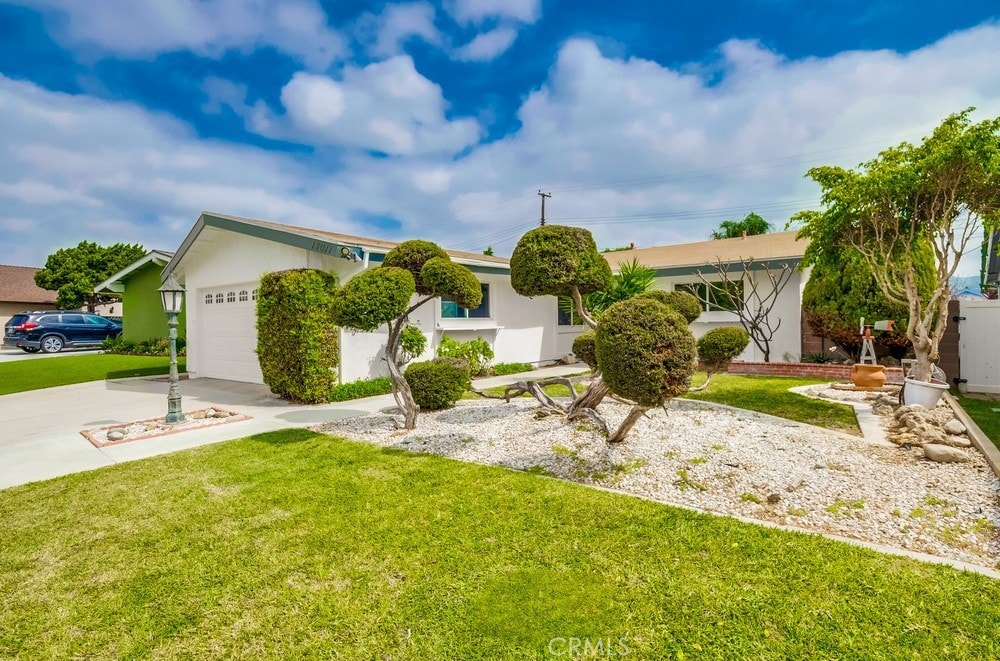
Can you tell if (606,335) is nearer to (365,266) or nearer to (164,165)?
(365,266)

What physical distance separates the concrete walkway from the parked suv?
517 inches

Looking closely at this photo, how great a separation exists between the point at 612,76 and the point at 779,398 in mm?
6588

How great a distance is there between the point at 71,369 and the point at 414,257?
1454cm

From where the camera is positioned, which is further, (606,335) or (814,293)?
(814,293)

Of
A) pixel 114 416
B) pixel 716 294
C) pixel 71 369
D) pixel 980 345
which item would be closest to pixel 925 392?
pixel 980 345

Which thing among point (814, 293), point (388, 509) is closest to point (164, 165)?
point (388, 509)

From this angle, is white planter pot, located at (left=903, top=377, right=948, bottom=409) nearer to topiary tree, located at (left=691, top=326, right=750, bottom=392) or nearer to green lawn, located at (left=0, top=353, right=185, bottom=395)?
topiary tree, located at (left=691, top=326, right=750, bottom=392)

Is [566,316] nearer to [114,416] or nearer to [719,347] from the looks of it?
[719,347]

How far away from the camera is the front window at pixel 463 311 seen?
472 inches

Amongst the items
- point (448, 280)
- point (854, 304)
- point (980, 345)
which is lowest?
point (980, 345)

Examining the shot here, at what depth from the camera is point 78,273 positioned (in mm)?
29344

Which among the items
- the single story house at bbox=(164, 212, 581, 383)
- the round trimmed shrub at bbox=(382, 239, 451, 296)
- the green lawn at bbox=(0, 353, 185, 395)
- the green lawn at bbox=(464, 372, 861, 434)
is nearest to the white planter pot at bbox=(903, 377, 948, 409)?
the green lawn at bbox=(464, 372, 861, 434)

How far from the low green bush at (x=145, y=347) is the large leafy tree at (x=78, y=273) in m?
12.6

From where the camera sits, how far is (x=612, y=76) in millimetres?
Answer: 9008
